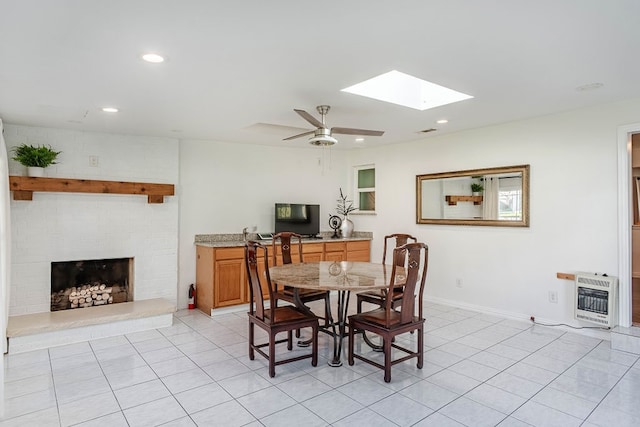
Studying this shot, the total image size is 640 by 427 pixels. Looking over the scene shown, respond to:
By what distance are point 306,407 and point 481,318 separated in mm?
2882

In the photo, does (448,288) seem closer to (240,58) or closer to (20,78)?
(240,58)

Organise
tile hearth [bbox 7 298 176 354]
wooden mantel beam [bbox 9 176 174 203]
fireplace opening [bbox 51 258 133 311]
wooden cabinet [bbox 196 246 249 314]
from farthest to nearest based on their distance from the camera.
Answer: wooden cabinet [bbox 196 246 249 314] → fireplace opening [bbox 51 258 133 311] → wooden mantel beam [bbox 9 176 174 203] → tile hearth [bbox 7 298 176 354]

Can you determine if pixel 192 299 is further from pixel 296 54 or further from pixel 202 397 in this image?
pixel 296 54

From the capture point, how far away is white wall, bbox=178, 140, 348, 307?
5.21m

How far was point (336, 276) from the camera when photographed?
3.25 meters

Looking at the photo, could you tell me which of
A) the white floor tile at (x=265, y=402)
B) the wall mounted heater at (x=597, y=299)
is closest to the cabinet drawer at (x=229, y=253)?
the white floor tile at (x=265, y=402)

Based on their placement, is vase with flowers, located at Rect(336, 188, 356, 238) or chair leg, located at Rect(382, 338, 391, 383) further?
vase with flowers, located at Rect(336, 188, 356, 238)

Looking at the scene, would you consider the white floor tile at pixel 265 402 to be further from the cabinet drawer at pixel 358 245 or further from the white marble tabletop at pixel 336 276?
the cabinet drawer at pixel 358 245

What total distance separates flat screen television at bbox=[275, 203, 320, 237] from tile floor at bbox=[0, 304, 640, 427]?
225 cm

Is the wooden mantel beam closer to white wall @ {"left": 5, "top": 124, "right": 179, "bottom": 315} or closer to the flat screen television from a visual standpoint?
white wall @ {"left": 5, "top": 124, "right": 179, "bottom": 315}

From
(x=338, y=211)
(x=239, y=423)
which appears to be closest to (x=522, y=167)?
(x=338, y=211)

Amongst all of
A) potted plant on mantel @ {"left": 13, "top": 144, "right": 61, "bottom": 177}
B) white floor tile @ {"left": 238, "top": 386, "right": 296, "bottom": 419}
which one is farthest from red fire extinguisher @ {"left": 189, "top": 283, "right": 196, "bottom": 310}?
white floor tile @ {"left": 238, "top": 386, "right": 296, "bottom": 419}

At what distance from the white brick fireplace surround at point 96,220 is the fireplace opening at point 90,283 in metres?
0.13

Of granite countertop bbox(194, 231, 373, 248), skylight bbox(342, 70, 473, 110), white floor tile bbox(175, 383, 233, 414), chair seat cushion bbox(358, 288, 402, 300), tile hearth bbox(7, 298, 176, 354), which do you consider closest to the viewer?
white floor tile bbox(175, 383, 233, 414)
